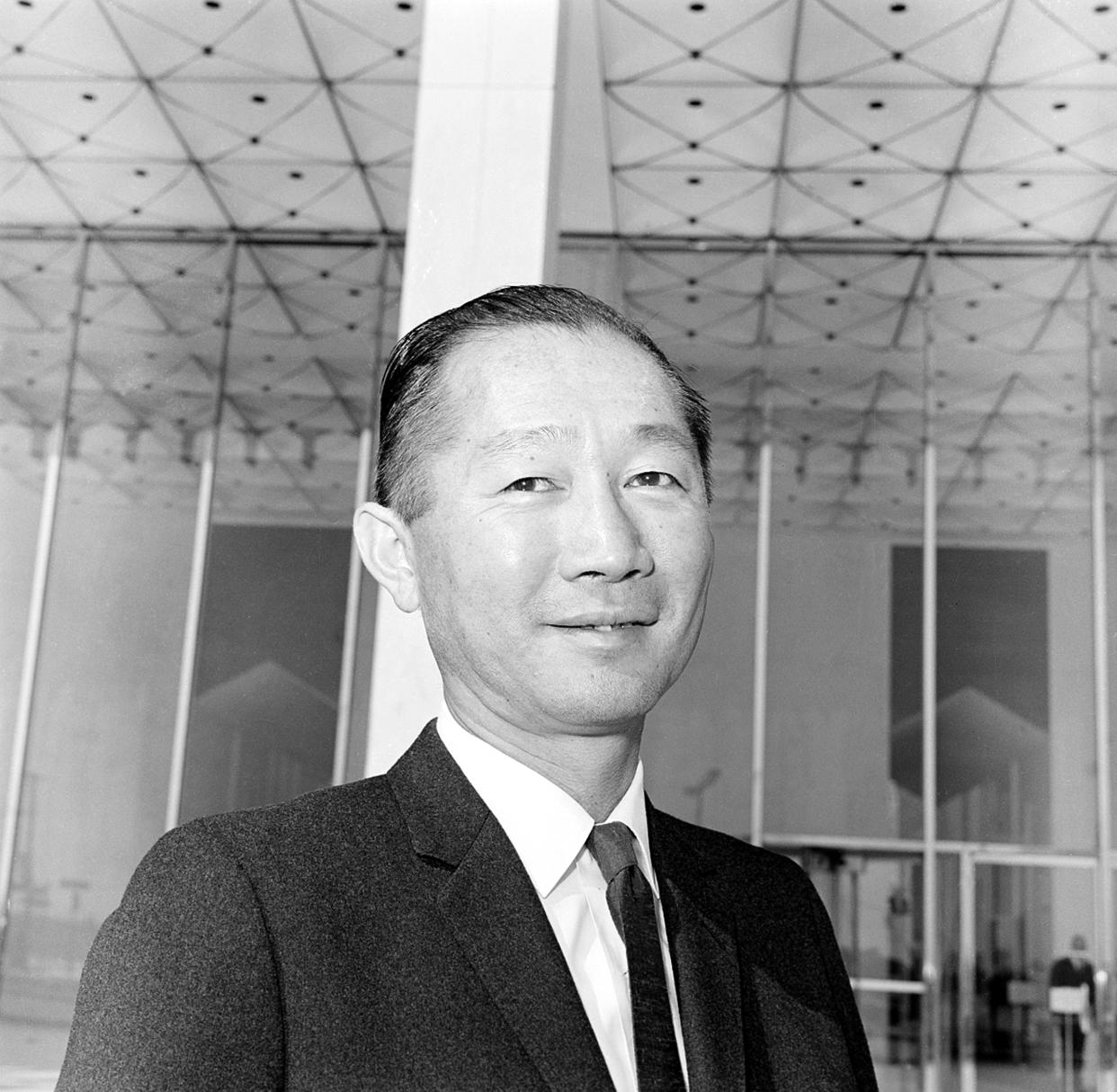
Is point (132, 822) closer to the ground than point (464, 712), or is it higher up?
closer to the ground

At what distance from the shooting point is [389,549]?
1521mm

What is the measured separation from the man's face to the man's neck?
19mm

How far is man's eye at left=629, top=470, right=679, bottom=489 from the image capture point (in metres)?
1.39

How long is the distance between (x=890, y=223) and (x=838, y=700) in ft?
18.4

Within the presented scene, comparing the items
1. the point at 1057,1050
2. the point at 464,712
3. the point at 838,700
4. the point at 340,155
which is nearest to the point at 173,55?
the point at 340,155

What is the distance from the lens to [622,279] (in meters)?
15.4

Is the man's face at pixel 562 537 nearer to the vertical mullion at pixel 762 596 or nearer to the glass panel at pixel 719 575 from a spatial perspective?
the glass panel at pixel 719 575

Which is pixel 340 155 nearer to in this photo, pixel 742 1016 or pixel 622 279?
pixel 622 279

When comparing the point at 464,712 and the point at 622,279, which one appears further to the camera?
the point at 622,279

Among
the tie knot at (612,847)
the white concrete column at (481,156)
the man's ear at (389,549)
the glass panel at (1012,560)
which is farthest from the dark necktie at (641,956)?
the glass panel at (1012,560)

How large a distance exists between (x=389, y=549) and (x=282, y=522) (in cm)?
1380

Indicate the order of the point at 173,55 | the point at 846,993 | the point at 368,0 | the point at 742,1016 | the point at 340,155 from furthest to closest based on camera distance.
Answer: the point at 340,155 < the point at 173,55 < the point at 368,0 < the point at 846,993 < the point at 742,1016

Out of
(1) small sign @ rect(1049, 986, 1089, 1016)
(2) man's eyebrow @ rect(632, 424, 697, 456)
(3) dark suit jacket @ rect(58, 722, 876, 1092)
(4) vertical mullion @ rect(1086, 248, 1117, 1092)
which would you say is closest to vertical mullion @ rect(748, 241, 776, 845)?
(1) small sign @ rect(1049, 986, 1089, 1016)

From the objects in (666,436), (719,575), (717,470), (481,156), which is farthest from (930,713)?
(666,436)
